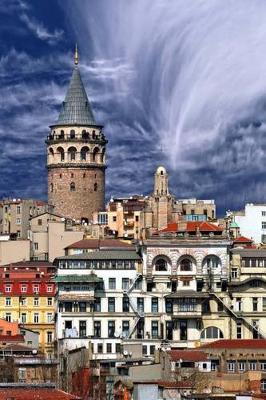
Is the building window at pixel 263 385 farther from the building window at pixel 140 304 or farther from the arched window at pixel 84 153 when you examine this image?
the arched window at pixel 84 153

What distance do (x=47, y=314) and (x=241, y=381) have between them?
36.7 metres

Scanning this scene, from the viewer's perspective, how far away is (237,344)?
385ft

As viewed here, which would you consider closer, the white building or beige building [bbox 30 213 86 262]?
beige building [bbox 30 213 86 262]

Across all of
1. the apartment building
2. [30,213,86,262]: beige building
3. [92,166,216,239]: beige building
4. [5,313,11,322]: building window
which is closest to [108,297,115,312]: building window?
the apartment building

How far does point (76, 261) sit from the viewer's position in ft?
435

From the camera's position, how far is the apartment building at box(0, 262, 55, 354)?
139 meters

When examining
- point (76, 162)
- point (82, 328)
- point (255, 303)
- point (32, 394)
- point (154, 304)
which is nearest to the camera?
point (32, 394)

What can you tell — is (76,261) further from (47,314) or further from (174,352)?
(174,352)

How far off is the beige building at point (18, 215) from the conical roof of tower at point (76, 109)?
29.6 feet

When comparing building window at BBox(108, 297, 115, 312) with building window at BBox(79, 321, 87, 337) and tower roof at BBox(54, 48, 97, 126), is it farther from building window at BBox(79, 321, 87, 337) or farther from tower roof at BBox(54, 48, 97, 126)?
tower roof at BBox(54, 48, 97, 126)

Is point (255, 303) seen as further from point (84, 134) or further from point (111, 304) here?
point (84, 134)

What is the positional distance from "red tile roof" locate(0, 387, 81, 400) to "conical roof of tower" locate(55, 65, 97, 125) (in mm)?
90400

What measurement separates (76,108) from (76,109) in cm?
10

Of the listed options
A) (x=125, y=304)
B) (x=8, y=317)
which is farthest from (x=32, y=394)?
(x=8, y=317)
